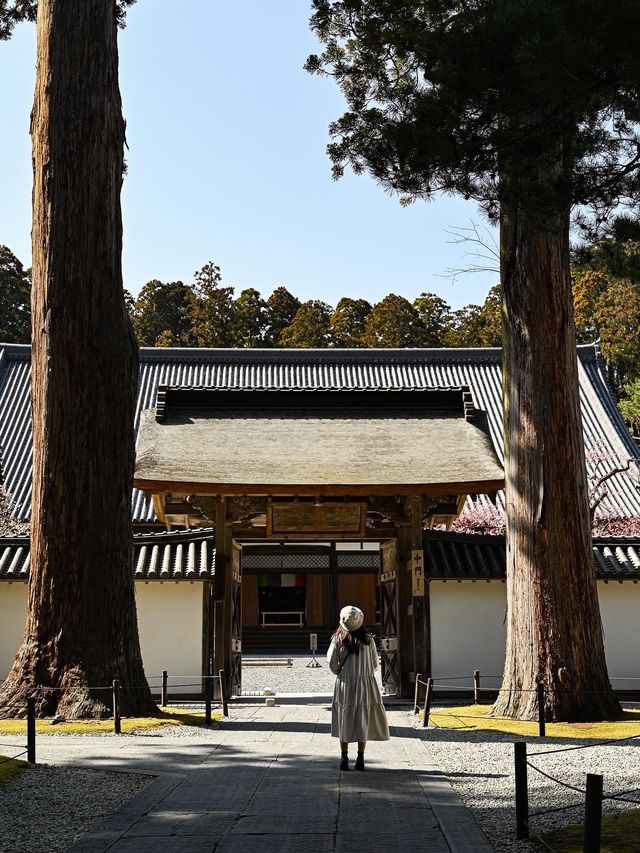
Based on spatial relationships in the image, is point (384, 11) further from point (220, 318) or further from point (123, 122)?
point (220, 318)

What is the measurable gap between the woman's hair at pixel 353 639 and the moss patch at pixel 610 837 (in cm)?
272

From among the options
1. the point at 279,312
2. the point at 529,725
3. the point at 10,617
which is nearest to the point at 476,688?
the point at 529,725

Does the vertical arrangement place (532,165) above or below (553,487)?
above

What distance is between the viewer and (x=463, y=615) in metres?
15.8

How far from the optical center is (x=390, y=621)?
1625 cm

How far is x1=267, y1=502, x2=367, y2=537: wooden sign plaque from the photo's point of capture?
15.5 meters

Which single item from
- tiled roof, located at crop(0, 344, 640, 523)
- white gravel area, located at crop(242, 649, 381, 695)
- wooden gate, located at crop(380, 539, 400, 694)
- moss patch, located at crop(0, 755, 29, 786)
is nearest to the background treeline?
tiled roof, located at crop(0, 344, 640, 523)

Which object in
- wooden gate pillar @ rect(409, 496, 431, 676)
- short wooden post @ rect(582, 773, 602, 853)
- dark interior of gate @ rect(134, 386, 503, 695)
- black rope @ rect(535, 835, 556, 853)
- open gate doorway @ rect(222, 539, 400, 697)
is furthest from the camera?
open gate doorway @ rect(222, 539, 400, 697)

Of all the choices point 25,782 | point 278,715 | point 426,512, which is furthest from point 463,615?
point 25,782

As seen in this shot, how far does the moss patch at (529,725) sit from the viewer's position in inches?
398

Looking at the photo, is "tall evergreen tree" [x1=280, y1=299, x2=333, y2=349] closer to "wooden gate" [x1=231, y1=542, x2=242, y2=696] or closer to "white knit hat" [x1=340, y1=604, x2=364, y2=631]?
"wooden gate" [x1=231, y1=542, x2=242, y2=696]

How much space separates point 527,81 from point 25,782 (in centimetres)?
581

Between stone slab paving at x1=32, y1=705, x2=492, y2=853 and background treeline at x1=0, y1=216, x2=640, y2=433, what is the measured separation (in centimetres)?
3398

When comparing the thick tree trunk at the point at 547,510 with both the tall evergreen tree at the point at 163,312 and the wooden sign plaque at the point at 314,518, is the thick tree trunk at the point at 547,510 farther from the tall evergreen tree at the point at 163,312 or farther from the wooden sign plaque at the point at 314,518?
the tall evergreen tree at the point at 163,312
